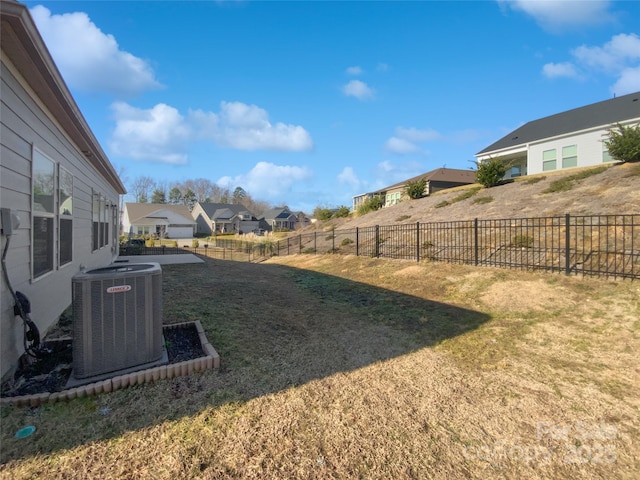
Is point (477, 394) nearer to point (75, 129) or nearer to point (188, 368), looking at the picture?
point (188, 368)

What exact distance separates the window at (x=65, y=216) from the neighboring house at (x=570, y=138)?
21864mm

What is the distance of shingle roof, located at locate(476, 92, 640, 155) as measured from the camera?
18.5 m

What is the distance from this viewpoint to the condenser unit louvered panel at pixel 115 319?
2543 mm

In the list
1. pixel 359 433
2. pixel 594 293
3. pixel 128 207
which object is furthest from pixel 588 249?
pixel 128 207

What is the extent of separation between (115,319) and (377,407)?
2.29 m

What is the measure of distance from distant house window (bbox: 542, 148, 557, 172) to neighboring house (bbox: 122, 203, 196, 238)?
42.5m

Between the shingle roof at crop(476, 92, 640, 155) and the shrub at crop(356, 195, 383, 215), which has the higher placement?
the shingle roof at crop(476, 92, 640, 155)

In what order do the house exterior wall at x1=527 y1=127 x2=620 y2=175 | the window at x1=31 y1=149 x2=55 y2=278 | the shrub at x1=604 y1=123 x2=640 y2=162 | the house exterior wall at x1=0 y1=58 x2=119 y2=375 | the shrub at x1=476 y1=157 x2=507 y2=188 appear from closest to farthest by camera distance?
the house exterior wall at x1=0 y1=58 x2=119 y2=375
the window at x1=31 y1=149 x2=55 y2=278
the shrub at x1=604 y1=123 x2=640 y2=162
the shrub at x1=476 y1=157 x2=507 y2=188
the house exterior wall at x1=527 y1=127 x2=620 y2=175

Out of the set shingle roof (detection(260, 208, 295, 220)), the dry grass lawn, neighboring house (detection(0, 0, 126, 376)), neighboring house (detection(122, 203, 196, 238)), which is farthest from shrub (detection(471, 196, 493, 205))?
shingle roof (detection(260, 208, 295, 220))

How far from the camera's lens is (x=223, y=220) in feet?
171

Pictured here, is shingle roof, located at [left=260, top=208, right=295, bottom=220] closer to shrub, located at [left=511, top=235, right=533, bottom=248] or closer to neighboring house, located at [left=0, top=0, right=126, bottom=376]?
shrub, located at [left=511, top=235, right=533, bottom=248]

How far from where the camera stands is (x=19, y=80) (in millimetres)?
2961

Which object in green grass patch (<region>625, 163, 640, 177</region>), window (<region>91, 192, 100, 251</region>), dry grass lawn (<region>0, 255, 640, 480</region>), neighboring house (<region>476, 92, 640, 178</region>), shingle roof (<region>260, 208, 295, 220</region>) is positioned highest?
neighboring house (<region>476, 92, 640, 178</region>)

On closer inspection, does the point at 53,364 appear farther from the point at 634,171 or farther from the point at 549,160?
the point at 549,160
